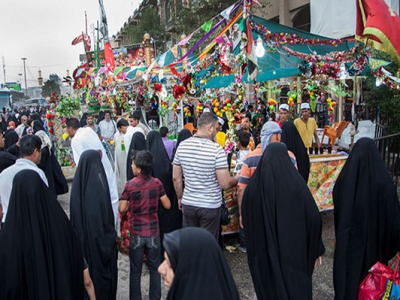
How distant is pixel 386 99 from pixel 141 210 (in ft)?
22.9

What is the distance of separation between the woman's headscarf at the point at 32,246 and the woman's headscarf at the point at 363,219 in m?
2.25

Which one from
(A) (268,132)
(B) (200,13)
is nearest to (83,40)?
(B) (200,13)

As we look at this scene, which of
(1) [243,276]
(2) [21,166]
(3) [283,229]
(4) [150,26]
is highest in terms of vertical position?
(4) [150,26]

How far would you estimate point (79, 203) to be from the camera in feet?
9.77

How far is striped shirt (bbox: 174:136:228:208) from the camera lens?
12.1ft

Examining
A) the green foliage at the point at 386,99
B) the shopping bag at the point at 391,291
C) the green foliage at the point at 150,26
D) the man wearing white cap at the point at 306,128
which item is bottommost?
the shopping bag at the point at 391,291

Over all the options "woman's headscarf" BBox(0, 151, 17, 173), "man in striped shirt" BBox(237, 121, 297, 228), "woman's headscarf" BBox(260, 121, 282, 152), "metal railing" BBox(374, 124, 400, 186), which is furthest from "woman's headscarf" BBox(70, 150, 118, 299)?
"metal railing" BBox(374, 124, 400, 186)

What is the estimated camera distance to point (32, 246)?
7.47 ft

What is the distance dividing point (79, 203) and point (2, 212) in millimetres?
964

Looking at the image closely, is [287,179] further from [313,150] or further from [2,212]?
[313,150]

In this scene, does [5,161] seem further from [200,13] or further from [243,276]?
[200,13]

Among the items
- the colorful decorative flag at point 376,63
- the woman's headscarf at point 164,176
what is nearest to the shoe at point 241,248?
the woman's headscarf at point 164,176

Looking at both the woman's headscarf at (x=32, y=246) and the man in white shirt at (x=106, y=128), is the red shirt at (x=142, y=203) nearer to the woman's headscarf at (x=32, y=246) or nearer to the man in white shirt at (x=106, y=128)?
the woman's headscarf at (x=32, y=246)

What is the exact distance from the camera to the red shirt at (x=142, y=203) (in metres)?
3.35
